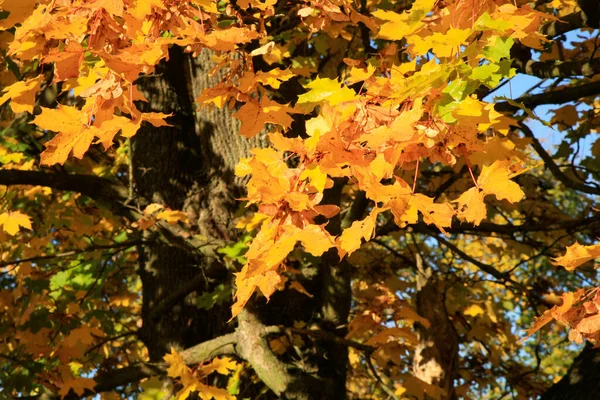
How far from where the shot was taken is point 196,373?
3299 mm

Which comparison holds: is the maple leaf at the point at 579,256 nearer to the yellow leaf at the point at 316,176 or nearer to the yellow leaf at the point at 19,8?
the yellow leaf at the point at 316,176

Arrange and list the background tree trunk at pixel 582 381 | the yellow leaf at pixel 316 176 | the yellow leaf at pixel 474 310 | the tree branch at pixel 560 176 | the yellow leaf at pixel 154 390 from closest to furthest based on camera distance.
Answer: the yellow leaf at pixel 316 176
the background tree trunk at pixel 582 381
the tree branch at pixel 560 176
the yellow leaf at pixel 154 390
the yellow leaf at pixel 474 310

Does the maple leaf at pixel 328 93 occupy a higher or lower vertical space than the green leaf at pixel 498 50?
lower

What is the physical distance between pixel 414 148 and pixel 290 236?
517mm

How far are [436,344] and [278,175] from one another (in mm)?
3308

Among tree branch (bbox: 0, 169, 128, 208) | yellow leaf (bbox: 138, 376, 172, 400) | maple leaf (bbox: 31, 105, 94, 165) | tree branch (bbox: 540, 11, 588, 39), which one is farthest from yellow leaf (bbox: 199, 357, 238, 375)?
tree branch (bbox: 540, 11, 588, 39)

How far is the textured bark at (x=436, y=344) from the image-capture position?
4676 millimetres

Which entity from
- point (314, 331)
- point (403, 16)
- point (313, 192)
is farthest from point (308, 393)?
point (403, 16)

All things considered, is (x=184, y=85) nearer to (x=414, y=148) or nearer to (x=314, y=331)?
(x=314, y=331)

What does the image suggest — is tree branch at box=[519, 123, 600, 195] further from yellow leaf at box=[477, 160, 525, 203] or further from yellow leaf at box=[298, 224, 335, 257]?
yellow leaf at box=[298, 224, 335, 257]

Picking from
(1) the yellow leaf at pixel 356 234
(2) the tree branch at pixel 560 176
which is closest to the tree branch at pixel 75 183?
(1) the yellow leaf at pixel 356 234

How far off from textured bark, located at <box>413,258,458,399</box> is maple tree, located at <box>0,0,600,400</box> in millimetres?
18

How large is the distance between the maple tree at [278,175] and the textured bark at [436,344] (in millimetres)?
18

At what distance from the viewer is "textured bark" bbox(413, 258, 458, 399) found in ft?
15.3
